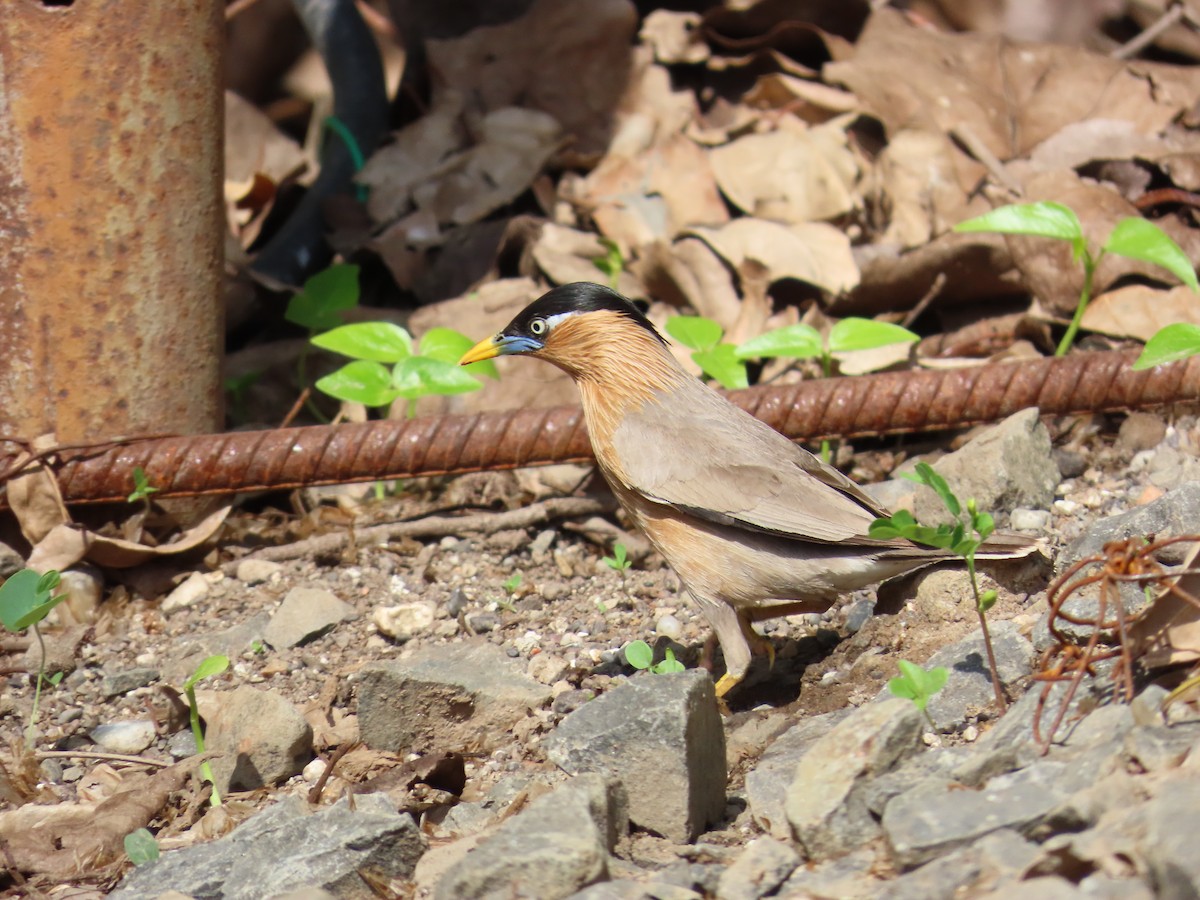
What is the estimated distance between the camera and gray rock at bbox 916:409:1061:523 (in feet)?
15.2

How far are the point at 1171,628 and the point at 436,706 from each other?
199 cm

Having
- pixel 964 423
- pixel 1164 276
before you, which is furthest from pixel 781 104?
pixel 964 423

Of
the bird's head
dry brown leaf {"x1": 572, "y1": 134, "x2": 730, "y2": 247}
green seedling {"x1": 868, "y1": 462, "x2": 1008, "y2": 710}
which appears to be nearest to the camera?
green seedling {"x1": 868, "y1": 462, "x2": 1008, "y2": 710}

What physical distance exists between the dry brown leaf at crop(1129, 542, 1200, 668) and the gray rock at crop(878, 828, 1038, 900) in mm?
752

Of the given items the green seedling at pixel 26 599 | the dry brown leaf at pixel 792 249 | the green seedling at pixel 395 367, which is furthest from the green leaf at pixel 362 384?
the dry brown leaf at pixel 792 249

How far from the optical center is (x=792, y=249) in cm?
620

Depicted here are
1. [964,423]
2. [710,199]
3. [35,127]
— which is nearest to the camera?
[35,127]

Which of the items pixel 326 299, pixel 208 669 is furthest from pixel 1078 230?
pixel 208 669

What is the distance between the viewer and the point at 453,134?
7.60 metres

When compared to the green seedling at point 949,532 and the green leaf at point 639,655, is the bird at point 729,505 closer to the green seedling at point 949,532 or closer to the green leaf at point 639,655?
the green leaf at point 639,655

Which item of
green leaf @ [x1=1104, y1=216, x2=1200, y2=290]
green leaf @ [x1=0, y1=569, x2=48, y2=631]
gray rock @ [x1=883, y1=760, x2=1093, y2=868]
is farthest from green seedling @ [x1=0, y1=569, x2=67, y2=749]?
green leaf @ [x1=1104, y1=216, x2=1200, y2=290]

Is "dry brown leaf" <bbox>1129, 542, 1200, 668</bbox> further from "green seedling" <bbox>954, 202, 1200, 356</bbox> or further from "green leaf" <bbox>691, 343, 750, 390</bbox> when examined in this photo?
"green leaf" <bbox>691, 343, 750, 390</bbox>

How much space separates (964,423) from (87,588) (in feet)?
11.2

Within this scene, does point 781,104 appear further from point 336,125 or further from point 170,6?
point 170,6
